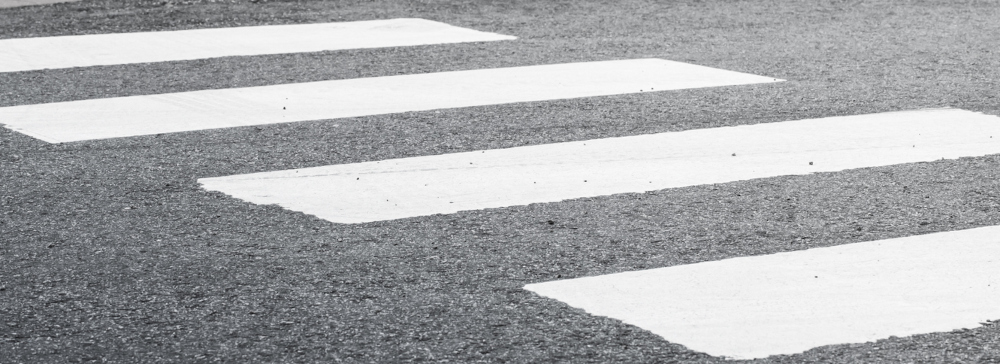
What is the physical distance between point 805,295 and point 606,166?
139cm

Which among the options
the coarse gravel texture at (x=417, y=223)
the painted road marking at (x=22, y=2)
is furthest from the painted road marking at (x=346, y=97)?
the painted road marking at (x=22, y=2)

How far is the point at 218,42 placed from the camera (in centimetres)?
711

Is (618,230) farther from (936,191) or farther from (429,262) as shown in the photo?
(936,191)

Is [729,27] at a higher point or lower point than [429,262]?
lower

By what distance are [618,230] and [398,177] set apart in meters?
0.87

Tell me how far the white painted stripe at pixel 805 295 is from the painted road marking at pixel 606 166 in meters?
0.82

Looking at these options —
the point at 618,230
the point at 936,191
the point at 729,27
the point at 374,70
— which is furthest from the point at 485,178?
the point at 729,27

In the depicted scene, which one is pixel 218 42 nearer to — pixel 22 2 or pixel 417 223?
pixel 22 2

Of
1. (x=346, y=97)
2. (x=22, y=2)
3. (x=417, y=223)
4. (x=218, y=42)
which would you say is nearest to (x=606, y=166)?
(x=417, y=223)

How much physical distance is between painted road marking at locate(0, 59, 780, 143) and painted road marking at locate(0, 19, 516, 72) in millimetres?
880

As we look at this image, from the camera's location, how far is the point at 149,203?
4.10m

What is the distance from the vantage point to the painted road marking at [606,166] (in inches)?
165

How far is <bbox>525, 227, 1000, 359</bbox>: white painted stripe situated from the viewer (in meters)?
3.04

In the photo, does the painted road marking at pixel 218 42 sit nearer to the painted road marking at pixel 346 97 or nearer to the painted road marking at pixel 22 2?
the painted road marking at pixel 346 97
